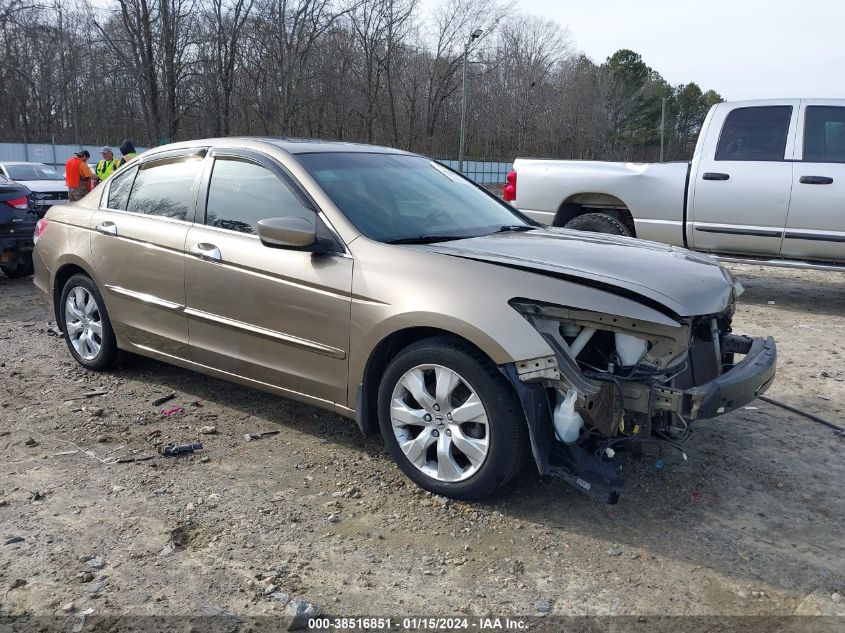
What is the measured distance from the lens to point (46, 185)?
1520 centimetres

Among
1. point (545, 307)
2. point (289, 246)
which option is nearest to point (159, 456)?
point (289, 246)

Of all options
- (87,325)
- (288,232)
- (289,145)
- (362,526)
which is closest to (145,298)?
(87,325)

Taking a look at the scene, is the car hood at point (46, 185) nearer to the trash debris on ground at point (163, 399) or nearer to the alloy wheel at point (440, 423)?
the trash debris on ground at point (163, 399)

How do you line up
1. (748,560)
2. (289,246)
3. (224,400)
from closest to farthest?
(748,560) < (289,246) < (224,400)

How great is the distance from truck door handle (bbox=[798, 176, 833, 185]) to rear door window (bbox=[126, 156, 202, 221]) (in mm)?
6165

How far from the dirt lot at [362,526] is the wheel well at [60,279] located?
100 cm

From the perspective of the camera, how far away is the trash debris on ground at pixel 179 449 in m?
3.91

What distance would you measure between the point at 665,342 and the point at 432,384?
3.48 feet

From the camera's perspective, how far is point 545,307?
3121 millimetres

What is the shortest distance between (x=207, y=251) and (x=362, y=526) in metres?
1.90

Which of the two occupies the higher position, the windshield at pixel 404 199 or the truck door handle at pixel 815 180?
the truck door handle at pixel 815 180

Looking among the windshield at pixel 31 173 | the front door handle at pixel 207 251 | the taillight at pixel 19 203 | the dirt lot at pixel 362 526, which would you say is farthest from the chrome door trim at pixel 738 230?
the windshield at pixel 31 173

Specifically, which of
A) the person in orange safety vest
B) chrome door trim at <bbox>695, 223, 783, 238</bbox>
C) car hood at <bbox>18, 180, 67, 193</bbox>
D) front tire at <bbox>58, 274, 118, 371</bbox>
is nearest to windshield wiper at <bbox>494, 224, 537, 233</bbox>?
front tire at <bbox>58, 274, 118, 371</bbox>

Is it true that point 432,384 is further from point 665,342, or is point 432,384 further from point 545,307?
point 665,342
